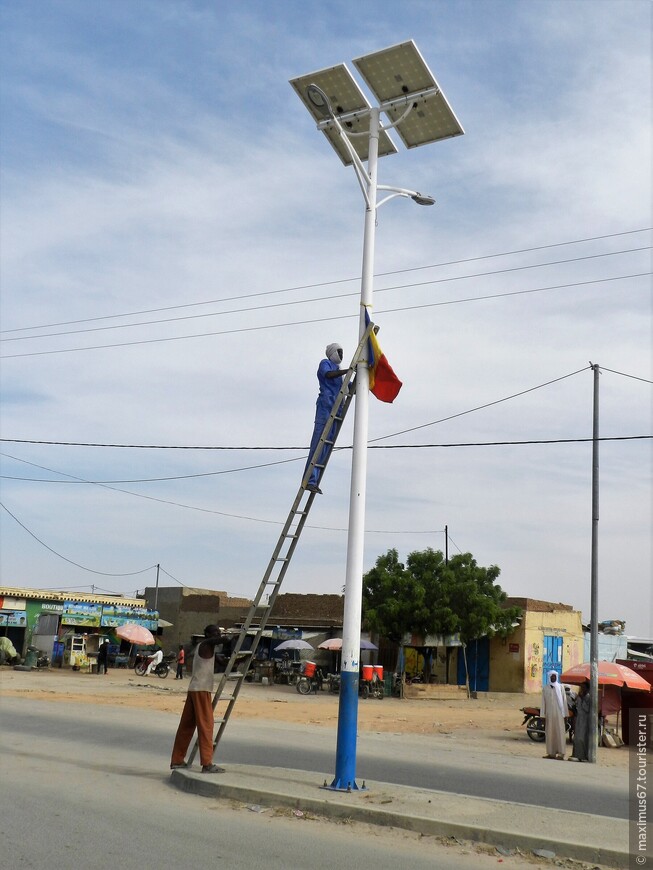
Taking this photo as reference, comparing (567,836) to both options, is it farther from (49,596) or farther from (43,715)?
(49,596)

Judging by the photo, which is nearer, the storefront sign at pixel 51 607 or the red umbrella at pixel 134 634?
the red umbrella at pixel 134 634

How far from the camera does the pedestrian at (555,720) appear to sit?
17031 millimetres

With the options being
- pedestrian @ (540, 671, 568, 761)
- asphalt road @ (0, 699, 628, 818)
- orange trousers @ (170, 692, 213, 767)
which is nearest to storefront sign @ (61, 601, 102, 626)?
asphalt road @ (0, 699, 628, 818)

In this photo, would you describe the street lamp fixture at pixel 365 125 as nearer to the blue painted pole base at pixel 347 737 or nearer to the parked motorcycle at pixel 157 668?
the blue painted pole base at pixel 347 737

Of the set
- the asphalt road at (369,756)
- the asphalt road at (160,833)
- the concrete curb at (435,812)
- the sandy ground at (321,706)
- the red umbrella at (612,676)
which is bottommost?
the sandy ground at (321,706)

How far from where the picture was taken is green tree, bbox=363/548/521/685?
35.4 meters

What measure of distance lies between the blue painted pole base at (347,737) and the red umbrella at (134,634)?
31770mm

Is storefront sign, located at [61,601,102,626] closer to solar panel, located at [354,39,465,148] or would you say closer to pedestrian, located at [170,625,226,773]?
pedestrian, located at [170,625,226,773]

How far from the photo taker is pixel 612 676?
19.7 metres

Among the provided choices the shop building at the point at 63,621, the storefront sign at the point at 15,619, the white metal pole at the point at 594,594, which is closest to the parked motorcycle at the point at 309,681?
the shop building at the point at 63,621

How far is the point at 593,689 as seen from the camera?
17266mm

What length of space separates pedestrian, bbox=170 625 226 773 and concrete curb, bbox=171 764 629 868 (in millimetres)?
244

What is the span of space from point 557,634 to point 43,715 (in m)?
27.9

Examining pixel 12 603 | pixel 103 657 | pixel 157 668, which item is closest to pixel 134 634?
pixel 103 657
